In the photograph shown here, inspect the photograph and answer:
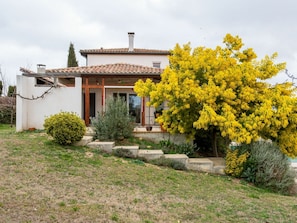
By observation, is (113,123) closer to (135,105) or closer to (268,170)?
(268,170)

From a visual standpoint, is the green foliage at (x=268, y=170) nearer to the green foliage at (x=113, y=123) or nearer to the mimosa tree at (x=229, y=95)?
the mimosa tree at (x=229, y=95)

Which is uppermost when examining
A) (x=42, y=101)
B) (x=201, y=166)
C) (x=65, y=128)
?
(x=42, y=101)

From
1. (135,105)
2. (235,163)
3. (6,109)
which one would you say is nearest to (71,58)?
(6,109)

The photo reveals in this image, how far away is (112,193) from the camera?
20.9ft

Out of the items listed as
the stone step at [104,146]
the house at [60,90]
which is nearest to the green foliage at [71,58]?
the house at [60,90]

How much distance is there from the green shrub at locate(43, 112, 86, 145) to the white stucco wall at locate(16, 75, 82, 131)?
170 inches

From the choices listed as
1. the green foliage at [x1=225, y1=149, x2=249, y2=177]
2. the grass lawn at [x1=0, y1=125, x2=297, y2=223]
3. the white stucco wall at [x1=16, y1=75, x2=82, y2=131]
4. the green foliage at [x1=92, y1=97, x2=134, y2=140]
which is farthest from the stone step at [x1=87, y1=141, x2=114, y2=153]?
the white stucco wall at [x1=16, y1=75, x2=82, y2=131]

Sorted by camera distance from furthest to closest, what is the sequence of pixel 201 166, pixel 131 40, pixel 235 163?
pixel 131 40 < pixel 201 166 < pixel 235 163

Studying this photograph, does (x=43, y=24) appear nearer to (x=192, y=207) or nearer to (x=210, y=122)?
(x=210, y=122)

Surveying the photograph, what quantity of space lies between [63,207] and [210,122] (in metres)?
5.85

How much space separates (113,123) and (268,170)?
6.16 meters

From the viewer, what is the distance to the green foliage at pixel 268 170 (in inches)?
364

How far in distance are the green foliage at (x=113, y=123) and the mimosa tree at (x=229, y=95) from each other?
4.28 ft

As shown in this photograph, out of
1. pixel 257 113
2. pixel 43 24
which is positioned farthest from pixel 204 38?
pixel 43 24
